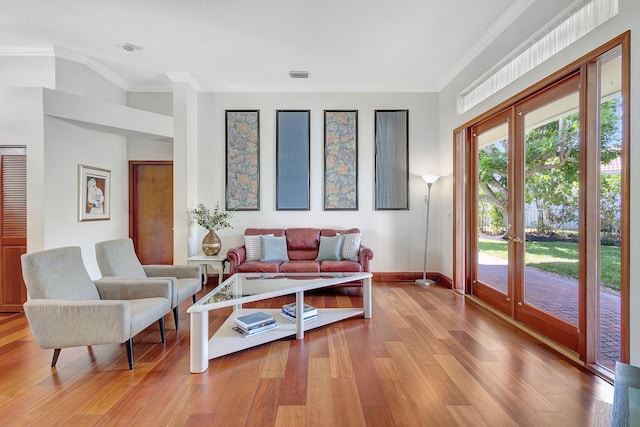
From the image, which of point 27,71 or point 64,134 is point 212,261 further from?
point 27,71

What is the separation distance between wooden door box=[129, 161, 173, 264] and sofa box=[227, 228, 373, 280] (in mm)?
1451

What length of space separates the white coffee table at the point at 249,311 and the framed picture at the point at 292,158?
188 cm

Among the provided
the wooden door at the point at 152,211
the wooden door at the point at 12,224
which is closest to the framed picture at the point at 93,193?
the wooden door at the point at 152,211

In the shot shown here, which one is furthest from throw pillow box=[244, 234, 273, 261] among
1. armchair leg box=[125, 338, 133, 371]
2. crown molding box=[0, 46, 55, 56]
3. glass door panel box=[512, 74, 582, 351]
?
crown molding box=[0, 46, 55, 56]

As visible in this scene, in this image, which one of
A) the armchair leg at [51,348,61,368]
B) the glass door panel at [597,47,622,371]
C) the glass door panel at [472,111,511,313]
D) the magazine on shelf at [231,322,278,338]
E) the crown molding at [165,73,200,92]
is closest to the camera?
the glass door panel at [597,47,622,371]

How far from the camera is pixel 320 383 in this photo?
2.11 metres

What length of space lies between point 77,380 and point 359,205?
3.99m

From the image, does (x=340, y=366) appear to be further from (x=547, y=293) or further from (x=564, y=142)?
(x=564, y=142)

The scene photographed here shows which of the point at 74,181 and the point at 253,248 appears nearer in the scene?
the point at 74,181

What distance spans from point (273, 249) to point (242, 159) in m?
1.61

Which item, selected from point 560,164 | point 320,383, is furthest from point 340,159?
point 320,383

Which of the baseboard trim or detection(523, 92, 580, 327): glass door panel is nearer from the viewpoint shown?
detection(523, 92, 580, 327): glass door panel

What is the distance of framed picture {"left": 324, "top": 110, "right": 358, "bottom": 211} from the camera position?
5.07m

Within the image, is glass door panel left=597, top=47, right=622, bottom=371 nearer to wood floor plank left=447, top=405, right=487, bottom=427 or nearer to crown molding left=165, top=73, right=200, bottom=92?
wood floor plank left=447, top=405, right=487, bottom=427
